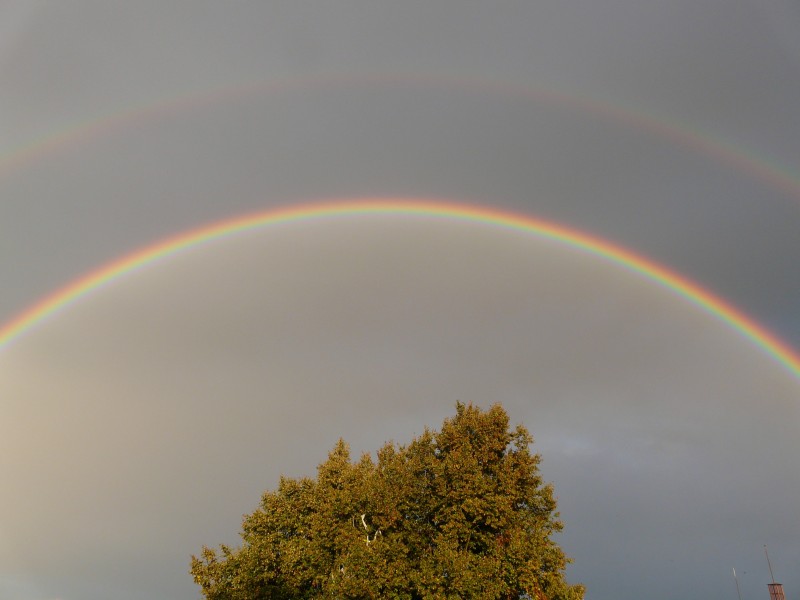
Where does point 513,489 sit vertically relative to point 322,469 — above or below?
below

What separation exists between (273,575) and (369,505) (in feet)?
29.7

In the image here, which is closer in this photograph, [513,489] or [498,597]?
[498,597]

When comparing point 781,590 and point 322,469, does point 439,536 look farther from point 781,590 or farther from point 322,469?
point 781,590

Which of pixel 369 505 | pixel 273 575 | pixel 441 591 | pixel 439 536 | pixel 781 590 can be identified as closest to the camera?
pixel 441 591

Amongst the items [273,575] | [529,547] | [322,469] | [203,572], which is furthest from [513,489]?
[203,572]

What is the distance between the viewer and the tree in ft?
112

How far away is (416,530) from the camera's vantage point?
37250 millimetres

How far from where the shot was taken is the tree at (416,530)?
3403 centimetres

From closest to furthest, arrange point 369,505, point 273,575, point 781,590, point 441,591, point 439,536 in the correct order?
1. point 441,591
2. point 439,536
3. point 369,505
4. point 273,575
5. point 781,590

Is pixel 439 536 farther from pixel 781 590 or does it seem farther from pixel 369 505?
pixel 781 590

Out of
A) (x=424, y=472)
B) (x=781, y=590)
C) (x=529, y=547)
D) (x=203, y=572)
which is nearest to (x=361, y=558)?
(x=424, y=472)

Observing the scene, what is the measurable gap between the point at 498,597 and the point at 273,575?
1553cm

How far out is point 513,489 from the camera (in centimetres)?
3597

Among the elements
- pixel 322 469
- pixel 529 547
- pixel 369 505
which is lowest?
pixel 529 547
